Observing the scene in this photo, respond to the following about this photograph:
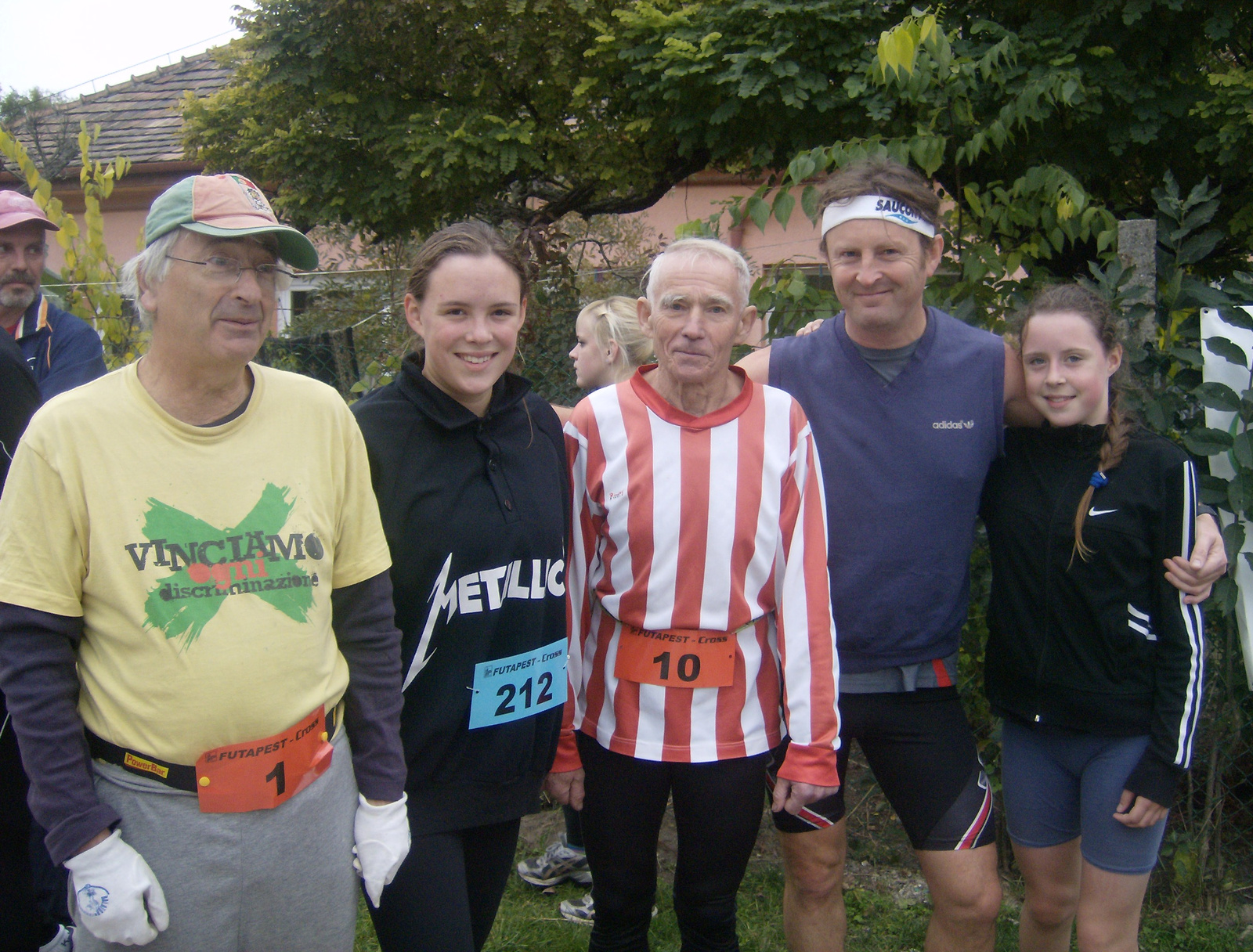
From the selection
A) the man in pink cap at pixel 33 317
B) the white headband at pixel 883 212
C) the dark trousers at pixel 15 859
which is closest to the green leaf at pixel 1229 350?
the white headband at pixel 883 212

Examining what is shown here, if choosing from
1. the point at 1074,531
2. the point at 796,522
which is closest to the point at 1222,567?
the point at 1074,531

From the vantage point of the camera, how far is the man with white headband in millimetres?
2264

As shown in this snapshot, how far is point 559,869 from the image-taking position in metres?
3.35

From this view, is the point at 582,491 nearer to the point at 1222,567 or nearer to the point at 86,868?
the point at 86,868

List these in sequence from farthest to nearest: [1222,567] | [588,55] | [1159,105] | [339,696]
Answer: [588,55] < [1159,105] < [1222,567] < [339,696]

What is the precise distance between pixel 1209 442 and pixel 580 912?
94.3 inches

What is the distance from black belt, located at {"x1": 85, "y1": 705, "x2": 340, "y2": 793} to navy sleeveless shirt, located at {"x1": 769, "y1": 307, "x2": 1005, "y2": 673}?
56.9 inches

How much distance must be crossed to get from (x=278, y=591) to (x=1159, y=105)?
19.7 feet

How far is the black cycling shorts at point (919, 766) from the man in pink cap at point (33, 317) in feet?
8.31

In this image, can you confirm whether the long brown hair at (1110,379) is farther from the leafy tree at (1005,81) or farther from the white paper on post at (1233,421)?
the leafy tree at (1005,81)

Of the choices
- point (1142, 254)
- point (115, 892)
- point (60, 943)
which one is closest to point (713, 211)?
point (1142, 254)

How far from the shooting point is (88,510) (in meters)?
1.47

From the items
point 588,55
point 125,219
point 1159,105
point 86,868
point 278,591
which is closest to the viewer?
point 86,868

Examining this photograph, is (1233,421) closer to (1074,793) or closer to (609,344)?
(1074,793)
